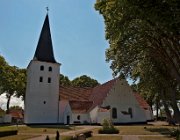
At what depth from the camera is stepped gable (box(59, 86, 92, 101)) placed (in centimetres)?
5086

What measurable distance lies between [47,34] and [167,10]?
39.3 meters

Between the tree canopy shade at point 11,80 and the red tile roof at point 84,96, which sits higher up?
the tree canopy shade at point 11,80

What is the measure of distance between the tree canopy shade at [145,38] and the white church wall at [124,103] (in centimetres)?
1307

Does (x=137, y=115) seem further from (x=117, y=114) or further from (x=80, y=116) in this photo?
(x=80, y=116)

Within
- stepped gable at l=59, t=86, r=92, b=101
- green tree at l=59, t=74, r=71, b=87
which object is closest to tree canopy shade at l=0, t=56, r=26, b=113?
stepped gable at l=59, t=86, r=92, b=101

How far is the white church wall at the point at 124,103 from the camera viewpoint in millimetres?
48562

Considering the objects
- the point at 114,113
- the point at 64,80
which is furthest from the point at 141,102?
the point at 64,80

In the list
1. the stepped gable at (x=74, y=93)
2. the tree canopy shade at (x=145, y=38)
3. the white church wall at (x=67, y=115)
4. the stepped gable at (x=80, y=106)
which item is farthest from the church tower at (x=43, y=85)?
the tree canopy shade at (x=145, y=38)

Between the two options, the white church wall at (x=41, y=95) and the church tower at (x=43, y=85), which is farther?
the church tower at (x=43, y=85)

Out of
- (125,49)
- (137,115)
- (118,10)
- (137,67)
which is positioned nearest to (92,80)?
(137,115)

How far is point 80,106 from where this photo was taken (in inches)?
1938

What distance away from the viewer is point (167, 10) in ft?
42.2

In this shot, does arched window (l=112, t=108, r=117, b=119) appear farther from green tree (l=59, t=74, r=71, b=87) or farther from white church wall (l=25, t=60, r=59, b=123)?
green tree (l=59, t=74, r=71, b=87)

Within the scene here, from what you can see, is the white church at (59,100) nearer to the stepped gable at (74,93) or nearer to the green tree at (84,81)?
the stepped gable at (74,93)
